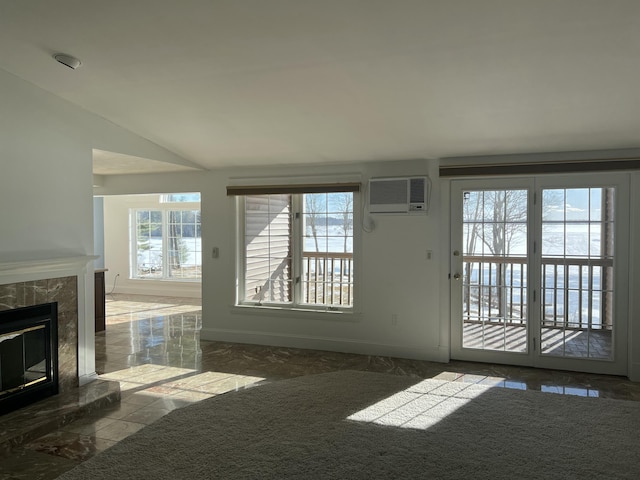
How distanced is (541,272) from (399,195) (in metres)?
1.58

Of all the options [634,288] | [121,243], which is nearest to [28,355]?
[634,288]

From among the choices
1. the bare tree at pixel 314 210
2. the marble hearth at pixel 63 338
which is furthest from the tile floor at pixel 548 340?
the marble hearth at pixel 63 338

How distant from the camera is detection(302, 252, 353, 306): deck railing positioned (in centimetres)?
538

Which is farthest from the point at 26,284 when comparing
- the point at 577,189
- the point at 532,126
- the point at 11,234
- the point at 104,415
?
the point at 577,189

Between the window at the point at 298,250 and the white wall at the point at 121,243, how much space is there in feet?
14.9

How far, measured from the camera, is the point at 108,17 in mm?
2666

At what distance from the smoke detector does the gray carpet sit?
255cm

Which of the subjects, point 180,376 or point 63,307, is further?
point 180,376

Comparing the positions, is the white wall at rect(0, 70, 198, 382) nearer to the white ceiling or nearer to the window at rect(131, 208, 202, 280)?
the white ceiling

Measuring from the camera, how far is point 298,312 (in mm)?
5395

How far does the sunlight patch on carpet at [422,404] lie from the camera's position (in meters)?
3.38

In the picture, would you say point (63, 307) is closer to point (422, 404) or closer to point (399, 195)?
point (422, 404)

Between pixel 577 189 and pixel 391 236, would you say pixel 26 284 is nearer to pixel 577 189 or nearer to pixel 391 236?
pixel 391 236

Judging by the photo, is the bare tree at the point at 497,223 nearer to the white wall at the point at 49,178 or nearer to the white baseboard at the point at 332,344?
the white baseboard at the point at 332,344
